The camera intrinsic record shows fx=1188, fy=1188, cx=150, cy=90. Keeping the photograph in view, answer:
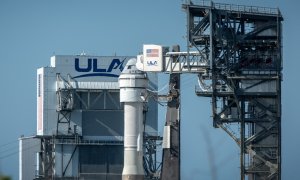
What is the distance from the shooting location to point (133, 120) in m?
131

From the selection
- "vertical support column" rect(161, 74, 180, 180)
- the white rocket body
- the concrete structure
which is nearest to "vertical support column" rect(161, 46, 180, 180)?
"vertical support column" rect(161, 74, 180, 180)

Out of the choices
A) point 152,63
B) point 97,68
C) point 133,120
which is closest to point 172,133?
point 133,120

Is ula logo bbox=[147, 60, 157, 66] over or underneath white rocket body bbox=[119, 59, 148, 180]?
over

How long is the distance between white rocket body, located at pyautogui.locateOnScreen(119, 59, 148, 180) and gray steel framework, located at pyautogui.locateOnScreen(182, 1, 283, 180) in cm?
1115

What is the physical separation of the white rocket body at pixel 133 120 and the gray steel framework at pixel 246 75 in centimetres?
1115

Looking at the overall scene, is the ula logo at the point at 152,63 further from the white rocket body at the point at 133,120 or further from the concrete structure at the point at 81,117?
the concrete structure at the point at 81,117

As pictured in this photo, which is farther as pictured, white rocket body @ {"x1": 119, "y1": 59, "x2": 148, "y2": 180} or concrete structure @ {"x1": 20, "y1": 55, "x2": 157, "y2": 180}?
concrete structure @ {"x1": 20, "y1": 55, "x2": 157, "y2": 180}

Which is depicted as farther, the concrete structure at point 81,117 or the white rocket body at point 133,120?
the concrete structure at point 81,117

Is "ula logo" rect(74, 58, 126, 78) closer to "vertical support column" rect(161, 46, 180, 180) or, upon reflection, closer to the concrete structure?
the concrete structure

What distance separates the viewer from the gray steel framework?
12006cm

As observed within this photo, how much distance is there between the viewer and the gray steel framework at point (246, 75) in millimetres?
120062

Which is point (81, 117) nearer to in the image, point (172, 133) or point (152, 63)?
point (172, 133)

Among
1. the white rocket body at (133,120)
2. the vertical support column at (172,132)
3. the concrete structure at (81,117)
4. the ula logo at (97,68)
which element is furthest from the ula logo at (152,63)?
the ula logo at (97,68)

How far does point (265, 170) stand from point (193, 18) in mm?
17111
